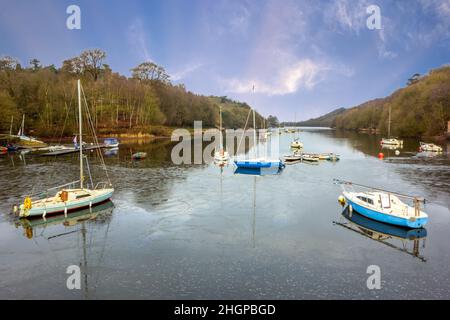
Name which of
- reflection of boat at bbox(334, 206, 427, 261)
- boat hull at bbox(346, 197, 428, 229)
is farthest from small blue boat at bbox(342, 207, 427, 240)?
boat hull at bbox(346, 197, 428, 229)

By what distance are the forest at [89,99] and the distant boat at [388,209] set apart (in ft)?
325

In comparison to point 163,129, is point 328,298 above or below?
below

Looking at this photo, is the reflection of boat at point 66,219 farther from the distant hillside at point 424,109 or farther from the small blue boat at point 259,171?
the distant hillside at point 424,109

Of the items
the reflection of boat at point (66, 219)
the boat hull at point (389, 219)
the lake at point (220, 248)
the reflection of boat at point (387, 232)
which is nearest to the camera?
the lake at point (220, 248)

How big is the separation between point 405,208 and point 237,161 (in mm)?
38062

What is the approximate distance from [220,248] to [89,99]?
399ft

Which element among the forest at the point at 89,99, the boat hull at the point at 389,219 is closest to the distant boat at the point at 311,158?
the boat hull at the point at 389,219

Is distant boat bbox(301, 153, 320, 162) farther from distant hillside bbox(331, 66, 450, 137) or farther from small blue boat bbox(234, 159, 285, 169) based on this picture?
distant hillside bbox(331, 66, 450, 137)

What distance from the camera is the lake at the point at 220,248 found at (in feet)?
65.9

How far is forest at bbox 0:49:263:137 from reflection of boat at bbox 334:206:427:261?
10034 cm

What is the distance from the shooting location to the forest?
383 feet

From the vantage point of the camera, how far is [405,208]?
1238 inches

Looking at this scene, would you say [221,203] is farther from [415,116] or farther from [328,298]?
[415,116]
